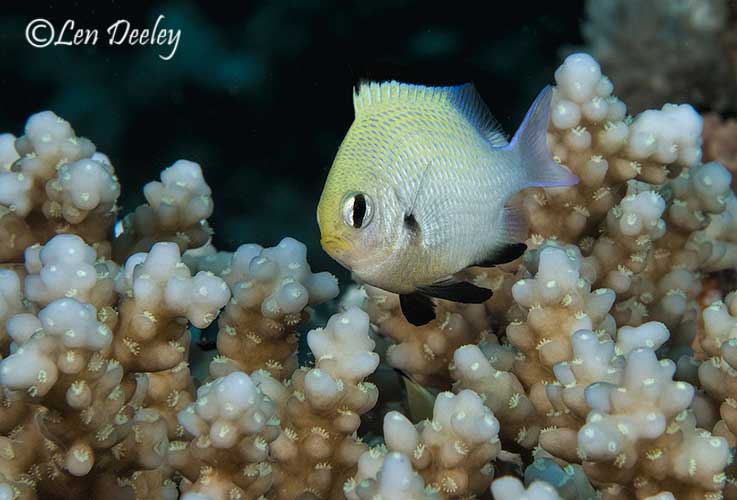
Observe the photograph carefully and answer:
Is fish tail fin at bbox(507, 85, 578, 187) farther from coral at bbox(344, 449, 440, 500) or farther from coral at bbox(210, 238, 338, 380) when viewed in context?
coral at bbox(344, 449, 440, 500)

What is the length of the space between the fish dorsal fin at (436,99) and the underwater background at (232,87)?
13.7 ft

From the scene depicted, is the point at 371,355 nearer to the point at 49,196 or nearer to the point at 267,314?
the point at 267,314

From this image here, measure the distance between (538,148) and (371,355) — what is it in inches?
32.7

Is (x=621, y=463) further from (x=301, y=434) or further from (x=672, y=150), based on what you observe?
(x=672, y=150)

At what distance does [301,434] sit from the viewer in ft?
6.09

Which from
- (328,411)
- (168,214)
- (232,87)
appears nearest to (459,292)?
(328,411)

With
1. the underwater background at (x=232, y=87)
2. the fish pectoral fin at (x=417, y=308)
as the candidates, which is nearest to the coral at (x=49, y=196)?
the fish pectoral fin at (x=417, y=308)

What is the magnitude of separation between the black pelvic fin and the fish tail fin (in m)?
Answer: 0.20

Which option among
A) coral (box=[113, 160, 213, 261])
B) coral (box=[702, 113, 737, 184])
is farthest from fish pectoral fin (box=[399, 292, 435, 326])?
coral (box=[702, 113, 737, 184])

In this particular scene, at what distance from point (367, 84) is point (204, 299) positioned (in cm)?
73

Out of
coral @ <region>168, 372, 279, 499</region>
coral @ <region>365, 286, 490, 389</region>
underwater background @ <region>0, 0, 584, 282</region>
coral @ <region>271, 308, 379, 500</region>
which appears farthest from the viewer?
underwater background @ <region>0, 0, 584, 282</region>

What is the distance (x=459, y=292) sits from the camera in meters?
1.96

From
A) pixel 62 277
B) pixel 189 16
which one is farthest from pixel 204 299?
pixel 189 16

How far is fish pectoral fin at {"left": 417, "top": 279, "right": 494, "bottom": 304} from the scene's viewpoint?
76.4 inches
